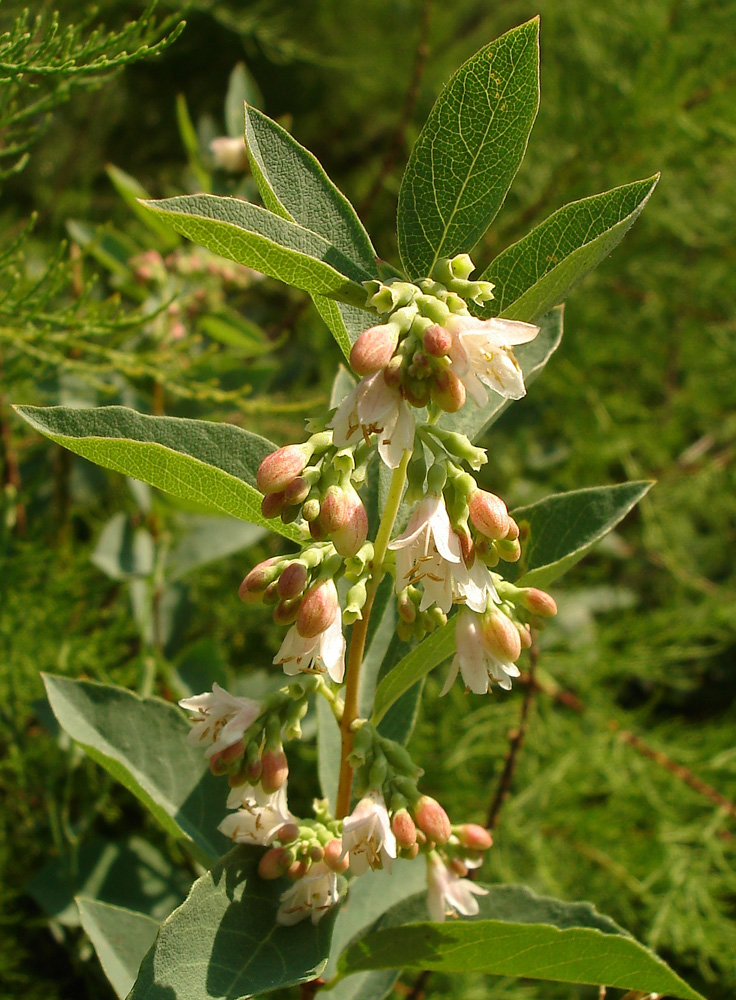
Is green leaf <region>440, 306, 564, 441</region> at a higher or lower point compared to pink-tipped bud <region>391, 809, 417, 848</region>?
higher

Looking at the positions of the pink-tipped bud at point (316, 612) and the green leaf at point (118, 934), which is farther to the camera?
the green leaf at point (118, 934)

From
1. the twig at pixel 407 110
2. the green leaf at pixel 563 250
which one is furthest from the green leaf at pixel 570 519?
the twig at pixel 407 110

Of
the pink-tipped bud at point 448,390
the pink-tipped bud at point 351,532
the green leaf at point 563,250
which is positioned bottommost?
the pink-tipped bud at point 351,532

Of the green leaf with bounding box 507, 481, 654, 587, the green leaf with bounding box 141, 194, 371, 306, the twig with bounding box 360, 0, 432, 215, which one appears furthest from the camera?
the twig with bounding box 360, 0, 432, 215

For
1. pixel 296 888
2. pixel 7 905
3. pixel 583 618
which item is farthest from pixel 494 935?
pixel 583 618

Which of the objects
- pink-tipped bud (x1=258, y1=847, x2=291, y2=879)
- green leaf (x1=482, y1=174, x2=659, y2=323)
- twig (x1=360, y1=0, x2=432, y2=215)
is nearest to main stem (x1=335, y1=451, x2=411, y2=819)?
pink-tipped bud (x1=258, y1=847, x2=291, y2=879)

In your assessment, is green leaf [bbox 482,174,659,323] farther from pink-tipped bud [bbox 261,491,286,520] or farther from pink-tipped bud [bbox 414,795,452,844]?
pink-tipped bud [bbox 414,795,452,844]

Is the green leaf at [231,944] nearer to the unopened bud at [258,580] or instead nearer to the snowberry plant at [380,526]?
the snowberry plant at [380,526]
